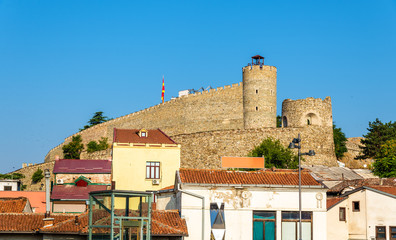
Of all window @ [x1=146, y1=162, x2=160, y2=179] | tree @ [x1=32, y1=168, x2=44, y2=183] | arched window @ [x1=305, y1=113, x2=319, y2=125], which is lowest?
window @ [x1=146, y1=162, x2=160, y2=179]

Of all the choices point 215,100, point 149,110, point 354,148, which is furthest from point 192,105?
point 354,148

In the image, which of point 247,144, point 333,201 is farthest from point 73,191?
point 247,144

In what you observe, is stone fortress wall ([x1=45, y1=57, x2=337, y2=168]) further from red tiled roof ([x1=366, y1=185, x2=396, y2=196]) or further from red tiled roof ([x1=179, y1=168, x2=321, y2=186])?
red tiled roof ([x1=179, y1=168, x2=321, y2=186])

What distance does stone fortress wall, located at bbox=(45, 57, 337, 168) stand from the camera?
8069cm

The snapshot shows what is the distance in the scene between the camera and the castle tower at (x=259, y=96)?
83438 millimetres

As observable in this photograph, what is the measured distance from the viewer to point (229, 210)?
1519 inches

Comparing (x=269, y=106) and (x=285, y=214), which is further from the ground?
(x=269, y=106)

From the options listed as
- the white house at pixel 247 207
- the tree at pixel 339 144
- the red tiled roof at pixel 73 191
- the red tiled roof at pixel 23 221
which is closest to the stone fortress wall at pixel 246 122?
the tree at pixel 339 144

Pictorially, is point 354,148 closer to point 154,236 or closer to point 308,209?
point 308,209

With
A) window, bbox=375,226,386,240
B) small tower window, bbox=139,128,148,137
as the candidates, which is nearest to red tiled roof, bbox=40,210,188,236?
window, bbox=375,226,386,240

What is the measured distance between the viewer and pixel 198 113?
91188 millimetres

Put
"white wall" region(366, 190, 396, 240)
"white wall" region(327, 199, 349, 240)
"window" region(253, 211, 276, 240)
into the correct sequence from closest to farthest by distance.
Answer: "window" region(253, 211, 276, 240)
"white wall" region(366, 190, 396, 240)
"white wall" region(327, 199, 349, 240)

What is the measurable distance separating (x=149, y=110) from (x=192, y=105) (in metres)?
12.0

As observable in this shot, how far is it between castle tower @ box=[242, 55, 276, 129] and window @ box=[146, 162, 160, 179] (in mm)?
30996
